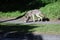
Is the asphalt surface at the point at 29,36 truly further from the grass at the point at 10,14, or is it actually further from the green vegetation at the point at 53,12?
the grass at the point at 10,14

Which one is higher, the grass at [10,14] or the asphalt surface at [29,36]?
the grass at [10,14]

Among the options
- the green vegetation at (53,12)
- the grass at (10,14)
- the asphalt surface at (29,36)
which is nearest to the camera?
the asphalt surface at (29,36)

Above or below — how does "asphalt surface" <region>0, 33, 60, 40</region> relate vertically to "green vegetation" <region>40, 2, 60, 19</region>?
below

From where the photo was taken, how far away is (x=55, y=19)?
12.5m

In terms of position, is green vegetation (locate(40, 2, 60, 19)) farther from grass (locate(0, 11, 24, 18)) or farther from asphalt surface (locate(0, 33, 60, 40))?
asphalt surface (locate(0, 33, 60, 40))

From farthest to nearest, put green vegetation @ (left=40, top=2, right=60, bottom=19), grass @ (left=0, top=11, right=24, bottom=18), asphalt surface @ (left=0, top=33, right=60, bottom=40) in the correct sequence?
grass @ (left=0, top=11, right=24, bottom=18), green vegetation @ (left=40, top=2, right=60, bottom=19), asphalt surface @ (left=0, top=33, right=60, bottom=40)

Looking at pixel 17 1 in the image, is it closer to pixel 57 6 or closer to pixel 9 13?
pixel 9 13

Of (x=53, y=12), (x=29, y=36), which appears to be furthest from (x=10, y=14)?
(x=29, y=36)

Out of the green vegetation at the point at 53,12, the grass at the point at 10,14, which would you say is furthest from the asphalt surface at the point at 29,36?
the grass at the point at 10,14

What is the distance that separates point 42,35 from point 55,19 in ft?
15.6

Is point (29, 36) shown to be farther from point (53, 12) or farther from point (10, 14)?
point (10, 14)

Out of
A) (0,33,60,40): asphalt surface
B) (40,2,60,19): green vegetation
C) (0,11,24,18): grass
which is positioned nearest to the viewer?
(0,33,60,40): asphalt surface

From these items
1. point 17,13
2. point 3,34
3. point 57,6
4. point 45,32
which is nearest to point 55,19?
point 57,6

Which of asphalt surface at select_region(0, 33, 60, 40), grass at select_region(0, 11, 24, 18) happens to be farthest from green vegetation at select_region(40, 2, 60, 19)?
asphalt surface at select_region(0, 33, 60, 40)
